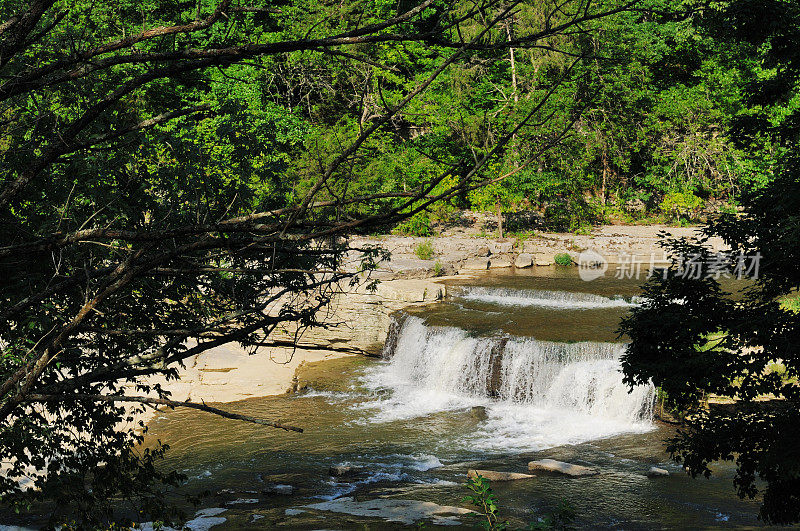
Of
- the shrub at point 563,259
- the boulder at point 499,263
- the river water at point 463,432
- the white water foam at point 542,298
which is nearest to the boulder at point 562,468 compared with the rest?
the river water at point 463,432

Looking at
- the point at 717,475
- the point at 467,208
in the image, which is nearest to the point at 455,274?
the point at 467,208

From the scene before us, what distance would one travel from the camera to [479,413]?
14.0 m

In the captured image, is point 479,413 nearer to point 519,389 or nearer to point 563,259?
point 519,389

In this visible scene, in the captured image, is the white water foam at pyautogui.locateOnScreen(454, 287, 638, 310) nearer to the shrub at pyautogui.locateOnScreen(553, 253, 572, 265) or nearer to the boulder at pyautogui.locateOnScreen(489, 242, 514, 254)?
the boulder at pyautogui.locateOnScreen(489, 242, 514, 254)

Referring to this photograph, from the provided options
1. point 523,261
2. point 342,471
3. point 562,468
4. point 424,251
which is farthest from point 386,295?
point 562,468

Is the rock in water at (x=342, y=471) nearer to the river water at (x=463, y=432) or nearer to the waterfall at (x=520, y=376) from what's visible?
the river water at (x=463, y=432)

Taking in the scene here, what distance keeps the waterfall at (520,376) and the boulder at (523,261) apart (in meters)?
8.32

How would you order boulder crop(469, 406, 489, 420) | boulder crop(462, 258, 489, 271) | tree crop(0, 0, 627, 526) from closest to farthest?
tree crop(0, 0, 627, 526) → boulder crop(469, 406, 489, 420) → boulder crop(462, 258, 489, 271)

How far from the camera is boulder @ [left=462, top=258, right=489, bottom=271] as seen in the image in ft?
78.2

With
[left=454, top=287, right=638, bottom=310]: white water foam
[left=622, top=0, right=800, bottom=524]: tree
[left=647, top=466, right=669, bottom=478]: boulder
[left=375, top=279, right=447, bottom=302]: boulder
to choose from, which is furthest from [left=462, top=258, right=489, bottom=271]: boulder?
[left=622, top=0, right=800, bottom=524]: tree

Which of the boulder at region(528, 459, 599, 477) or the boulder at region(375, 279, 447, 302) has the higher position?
the boulder at region(375, 279, 447, 302)

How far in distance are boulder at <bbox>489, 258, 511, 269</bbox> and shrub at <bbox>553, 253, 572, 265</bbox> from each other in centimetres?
175

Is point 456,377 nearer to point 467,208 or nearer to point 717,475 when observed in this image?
point 717,475

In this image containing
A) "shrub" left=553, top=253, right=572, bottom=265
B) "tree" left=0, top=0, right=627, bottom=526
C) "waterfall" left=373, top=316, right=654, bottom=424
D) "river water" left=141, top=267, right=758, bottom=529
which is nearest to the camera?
"tree" left=0, top=0, right=627, bottom=526
